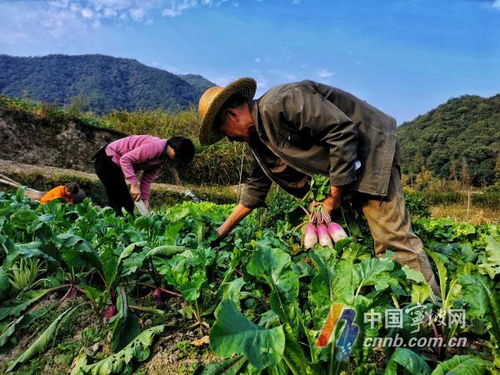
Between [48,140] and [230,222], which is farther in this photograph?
[48,140]

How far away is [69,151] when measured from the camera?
48.6 feet

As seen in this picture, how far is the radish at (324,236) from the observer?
213 cm

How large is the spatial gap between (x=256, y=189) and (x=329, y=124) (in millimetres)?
997

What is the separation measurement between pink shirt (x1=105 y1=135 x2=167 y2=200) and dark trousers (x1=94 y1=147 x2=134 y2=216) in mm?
173

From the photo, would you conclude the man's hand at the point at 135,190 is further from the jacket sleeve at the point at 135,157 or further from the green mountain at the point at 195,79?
the green mountain at the point at 195,79

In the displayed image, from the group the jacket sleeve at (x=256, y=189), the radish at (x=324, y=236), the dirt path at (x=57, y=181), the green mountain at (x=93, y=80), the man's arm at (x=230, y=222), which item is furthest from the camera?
the green mountain at (x=93, y=80)

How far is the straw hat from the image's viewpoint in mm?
2604

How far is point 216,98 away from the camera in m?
2.58

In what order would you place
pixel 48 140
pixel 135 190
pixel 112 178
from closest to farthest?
pixel 135 190, pixel 112 178, pixel 48 140

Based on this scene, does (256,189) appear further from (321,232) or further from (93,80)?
(93,80)

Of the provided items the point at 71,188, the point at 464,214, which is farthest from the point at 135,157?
the point at 464,214

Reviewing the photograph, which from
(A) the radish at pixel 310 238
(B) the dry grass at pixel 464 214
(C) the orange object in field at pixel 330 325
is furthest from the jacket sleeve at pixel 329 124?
(B) the dry grass at pixel 464 214

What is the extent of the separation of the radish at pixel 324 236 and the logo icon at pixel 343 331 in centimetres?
85

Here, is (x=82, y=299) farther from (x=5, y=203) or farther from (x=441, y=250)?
(x=441, y=250)
